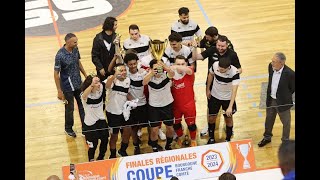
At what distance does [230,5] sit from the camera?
11.9 meters

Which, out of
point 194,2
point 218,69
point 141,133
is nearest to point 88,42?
point 194,2

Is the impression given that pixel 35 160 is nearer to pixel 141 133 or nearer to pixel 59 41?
pixel 141 133

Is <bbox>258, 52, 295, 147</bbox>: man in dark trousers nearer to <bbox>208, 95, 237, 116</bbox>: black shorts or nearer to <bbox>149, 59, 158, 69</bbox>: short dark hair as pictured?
<bbox>208, 95, 237, 116</bbox>: black shorts

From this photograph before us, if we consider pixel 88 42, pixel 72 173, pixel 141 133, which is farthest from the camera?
pixel 88 42

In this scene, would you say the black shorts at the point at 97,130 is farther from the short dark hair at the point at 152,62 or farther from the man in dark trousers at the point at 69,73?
the short dark hair at the point at 152,62

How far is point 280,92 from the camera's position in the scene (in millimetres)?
6688

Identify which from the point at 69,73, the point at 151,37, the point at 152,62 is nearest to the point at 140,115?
the point at 152,62

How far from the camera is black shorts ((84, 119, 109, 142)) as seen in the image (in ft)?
21.5

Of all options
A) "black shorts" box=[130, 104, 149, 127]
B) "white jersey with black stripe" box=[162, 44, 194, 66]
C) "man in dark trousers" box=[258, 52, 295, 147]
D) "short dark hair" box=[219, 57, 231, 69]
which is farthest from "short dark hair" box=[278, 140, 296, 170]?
"white jersey with black stripe" box=[162, 44, 194, 66]

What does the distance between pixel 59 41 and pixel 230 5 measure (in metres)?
3.93

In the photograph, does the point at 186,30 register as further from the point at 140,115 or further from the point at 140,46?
the point at 140,115

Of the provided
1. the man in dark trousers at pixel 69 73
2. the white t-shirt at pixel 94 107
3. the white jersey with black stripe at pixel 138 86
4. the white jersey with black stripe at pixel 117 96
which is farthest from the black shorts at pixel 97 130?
the white jersey with black stripe at pixel 138 86

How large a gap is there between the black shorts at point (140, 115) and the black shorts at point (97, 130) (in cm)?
37

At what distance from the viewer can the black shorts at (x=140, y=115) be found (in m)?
6.75
